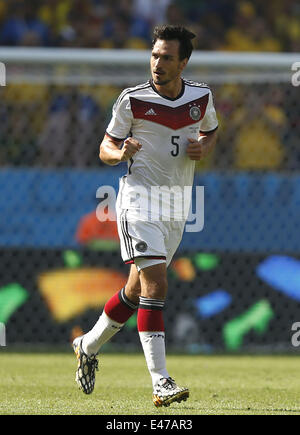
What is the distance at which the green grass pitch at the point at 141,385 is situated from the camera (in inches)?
187

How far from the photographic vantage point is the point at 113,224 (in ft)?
27.6

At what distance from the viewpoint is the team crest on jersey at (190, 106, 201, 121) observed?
Answer: 5230mm

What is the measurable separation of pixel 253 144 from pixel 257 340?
6.21 feet

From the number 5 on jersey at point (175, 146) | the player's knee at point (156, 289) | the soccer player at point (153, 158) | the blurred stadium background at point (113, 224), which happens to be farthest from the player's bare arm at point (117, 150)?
the blurred stadium background at point (113, 224)

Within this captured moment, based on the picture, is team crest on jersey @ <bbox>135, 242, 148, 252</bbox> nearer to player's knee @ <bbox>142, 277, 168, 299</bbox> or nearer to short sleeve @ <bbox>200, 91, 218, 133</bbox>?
player's knee @ <bbox>142, 277, 168, 299</bbox>

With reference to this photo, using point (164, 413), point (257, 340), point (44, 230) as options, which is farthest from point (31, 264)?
point (164, 413)

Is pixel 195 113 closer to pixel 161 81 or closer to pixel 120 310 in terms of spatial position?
pixel 161 81

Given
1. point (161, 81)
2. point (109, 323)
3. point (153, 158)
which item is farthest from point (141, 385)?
point (161, 81)

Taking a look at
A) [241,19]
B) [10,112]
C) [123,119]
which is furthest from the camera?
[241,19]

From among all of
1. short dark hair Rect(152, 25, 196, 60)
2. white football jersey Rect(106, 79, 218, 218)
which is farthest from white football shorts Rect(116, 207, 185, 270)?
short dark hair Rect(152, 25, 196, 60)

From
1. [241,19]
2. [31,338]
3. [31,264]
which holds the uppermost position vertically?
[241,19]

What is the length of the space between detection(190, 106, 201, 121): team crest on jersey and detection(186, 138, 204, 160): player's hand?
0.18 m

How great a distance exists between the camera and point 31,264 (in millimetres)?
8406

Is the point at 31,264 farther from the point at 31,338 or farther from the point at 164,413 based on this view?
the point at 164,413
